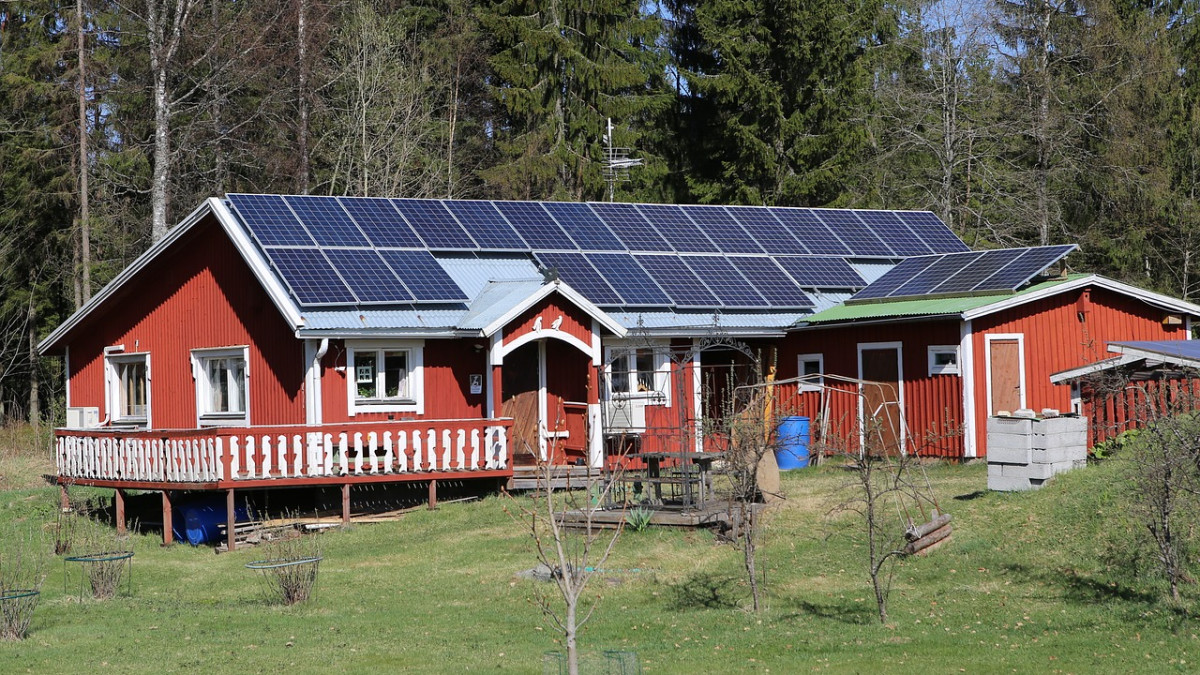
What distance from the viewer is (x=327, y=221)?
2683cm

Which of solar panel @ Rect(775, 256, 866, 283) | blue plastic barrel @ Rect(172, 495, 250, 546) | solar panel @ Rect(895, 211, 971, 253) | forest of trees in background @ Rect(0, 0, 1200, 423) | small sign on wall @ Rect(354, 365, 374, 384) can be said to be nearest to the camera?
blue plastic barrel @ Rect(172, 495, 250, 546)

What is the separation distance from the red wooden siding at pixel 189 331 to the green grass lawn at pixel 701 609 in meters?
4.22

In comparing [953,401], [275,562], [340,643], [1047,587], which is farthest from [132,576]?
[953,401]

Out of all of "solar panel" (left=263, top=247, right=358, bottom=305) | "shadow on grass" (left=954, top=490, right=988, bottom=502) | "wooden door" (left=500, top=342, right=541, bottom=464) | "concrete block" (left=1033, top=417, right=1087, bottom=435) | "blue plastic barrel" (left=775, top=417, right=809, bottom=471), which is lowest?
"shadow on grass" (left=954, top=490, right=988, bottom=502)

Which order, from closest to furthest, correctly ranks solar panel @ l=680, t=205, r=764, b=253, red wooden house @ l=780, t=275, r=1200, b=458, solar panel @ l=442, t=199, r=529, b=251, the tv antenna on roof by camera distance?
red wooden house @ l=780, t=275, r=1200, b=458 < solar panel @ l=442, t=199, r=529, b=251 < solar panel @ l=680, t=205, r=764, b=253 < the tv antenna on roof

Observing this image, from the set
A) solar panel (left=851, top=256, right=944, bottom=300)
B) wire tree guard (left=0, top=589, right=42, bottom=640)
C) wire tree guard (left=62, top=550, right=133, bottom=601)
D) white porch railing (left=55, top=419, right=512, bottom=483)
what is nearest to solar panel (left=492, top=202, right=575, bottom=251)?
white porch railing (left=55, top=419, right=512, bottom=483)

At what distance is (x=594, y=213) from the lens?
1217 inches

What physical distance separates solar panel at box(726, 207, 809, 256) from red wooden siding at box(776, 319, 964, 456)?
3.46 m

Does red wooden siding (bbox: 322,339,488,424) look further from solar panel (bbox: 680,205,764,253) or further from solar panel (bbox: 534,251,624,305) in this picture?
solar panel (bbox: 680,205,764,253)

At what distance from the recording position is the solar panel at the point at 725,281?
28.1 meters

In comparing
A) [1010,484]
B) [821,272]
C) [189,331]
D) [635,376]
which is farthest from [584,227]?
[1010,484]

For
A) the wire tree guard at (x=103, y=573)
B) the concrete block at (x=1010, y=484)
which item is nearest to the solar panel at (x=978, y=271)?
the concrete block at (x=1010, y=484)

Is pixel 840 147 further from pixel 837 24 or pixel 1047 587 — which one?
pixel 1047 587

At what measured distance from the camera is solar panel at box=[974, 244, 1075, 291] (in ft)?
83.5
